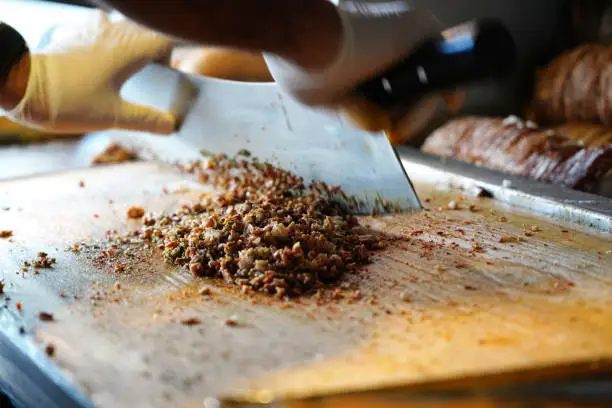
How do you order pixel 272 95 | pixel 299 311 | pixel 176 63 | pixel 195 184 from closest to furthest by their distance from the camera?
1. pixel 299 311
2. pixel 272 95
3. pixel 195 184
4. pixel 176 63

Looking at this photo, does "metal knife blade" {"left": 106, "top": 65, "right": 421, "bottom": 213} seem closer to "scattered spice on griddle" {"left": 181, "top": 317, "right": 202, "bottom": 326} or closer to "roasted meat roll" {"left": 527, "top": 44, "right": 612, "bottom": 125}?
"scattered spice on griddle" {"left": 181, "top": 317, "right": 202, "bottom": 326}

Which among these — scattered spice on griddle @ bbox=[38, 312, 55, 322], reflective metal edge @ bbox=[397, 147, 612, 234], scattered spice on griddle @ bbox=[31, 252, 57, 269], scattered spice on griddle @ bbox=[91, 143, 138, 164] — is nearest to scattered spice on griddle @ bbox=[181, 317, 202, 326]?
scattered spice on griddle @ bbox=[38, 312, 55, 322]

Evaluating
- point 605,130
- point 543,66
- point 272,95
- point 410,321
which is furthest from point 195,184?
point 543,66

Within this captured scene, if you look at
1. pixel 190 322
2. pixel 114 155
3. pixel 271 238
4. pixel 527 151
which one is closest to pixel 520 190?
pixel 527 151

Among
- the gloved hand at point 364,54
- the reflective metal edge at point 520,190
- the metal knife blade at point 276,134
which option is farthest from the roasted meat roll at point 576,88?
the gloved hand at point 364,54

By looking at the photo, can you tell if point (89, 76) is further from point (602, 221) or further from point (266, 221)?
point (602, 221)

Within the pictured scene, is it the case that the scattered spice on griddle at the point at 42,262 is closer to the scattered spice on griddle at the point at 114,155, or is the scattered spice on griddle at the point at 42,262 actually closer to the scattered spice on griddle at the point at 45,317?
the scattered spice on griddle at the point at 45,317

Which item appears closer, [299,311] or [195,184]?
[299,311]
